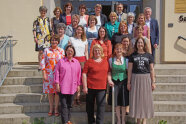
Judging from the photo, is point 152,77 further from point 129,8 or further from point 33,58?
point 129,8

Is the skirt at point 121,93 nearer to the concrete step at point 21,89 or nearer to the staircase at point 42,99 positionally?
the staircase at point 42,99

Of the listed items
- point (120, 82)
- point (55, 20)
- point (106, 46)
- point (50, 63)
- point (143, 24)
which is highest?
point (55, 20)

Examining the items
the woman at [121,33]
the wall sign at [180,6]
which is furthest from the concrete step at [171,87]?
the wall sign at [180,6]

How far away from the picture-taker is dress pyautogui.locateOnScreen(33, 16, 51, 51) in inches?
214

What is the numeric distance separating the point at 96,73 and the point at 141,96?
91 centimetres

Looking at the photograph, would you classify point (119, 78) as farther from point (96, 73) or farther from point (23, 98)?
point (23, 98)

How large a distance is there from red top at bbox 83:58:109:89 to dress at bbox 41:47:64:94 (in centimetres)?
73

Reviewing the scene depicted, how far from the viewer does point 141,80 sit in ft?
13.3

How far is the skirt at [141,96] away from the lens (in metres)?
4.06

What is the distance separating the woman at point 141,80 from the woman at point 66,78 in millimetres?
1047

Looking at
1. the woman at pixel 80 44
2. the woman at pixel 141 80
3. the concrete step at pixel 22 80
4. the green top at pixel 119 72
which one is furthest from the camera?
the concrete step at pixel 22 80

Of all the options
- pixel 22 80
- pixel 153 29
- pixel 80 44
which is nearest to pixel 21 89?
pixel 22 80

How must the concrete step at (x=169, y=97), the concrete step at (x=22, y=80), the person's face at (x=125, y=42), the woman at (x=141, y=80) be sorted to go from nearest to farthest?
the woman at (x=141, y=80) < the person's face at (x=125, y=42) < the concrete step at (x=169, y=97) < the concrete step at (x=22, y=80)

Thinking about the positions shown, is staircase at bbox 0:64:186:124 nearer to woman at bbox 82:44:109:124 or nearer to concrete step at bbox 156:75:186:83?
concrete step at bbox 156:75:186:83
